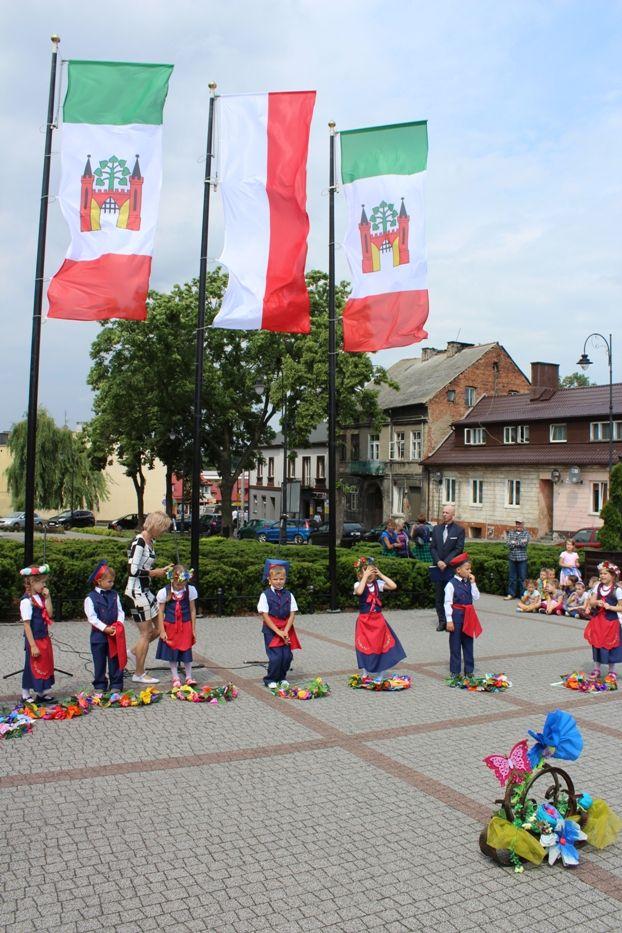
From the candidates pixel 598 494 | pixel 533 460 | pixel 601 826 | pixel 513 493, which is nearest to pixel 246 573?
pixel 601 826

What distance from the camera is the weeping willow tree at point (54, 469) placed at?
5116 cm

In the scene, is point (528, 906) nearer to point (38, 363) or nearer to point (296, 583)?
point (38, 363)

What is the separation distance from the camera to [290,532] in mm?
46031

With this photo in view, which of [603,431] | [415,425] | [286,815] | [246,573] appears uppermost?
[415,425]

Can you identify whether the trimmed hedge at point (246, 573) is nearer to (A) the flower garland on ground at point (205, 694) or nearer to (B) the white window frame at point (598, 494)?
(A) the flower garland on ground at point (205, 694)

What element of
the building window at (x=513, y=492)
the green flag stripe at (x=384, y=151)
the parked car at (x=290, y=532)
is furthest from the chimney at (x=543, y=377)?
the green flag stripe at (x=384, y=151)

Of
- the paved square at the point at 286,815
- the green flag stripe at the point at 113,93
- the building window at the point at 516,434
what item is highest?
the green flag stripe at the point at 113,93

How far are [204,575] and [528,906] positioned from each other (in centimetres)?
1123

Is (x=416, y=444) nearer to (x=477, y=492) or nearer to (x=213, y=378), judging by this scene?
(x=477, y=492)

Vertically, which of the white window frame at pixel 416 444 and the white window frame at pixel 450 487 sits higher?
the white window frame at pixel 416 444

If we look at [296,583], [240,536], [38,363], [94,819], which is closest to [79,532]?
[240,536]

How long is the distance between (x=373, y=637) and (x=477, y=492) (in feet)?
129

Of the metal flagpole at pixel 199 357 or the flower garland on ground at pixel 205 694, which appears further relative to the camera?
the metal flagpole at pixel 199 357

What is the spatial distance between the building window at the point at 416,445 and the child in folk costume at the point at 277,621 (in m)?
44.1
